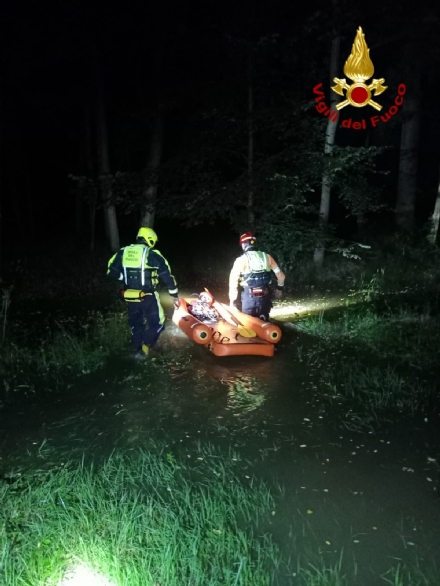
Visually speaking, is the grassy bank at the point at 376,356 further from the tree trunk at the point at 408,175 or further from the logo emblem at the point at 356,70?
the tree trunk at the point at 408,175

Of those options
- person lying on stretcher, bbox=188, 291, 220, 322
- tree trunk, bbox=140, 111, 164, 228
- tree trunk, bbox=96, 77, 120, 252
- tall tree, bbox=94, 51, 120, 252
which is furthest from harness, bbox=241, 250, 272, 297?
tree trunk, bbox=96, 77, 120, 252

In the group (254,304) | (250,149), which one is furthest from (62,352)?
(250,149)

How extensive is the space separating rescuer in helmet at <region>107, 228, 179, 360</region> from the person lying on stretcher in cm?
85

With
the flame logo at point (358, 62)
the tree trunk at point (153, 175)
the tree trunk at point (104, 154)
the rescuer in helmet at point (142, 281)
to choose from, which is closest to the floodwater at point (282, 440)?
the rescuer in helmet at point (142, 281)

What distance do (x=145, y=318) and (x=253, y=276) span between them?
1.84 m

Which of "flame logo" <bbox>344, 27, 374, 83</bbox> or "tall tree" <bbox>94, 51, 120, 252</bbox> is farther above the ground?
"flame logo" <bbox>344, 27, 374, 83</bbox>

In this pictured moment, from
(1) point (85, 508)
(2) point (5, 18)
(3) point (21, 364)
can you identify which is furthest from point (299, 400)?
(2) point (5, 18)

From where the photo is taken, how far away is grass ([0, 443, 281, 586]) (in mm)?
3350

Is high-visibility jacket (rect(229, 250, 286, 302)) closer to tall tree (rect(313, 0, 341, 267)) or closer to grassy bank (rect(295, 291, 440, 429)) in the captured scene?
grassy bank (rect(295, 291, 440, 429))

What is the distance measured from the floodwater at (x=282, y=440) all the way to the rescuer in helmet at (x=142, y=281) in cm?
39

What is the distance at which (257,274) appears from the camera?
838cm

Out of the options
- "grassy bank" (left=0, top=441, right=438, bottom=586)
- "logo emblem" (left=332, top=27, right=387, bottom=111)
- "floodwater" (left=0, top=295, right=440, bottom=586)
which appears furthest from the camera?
"logo emblem" (left=332, top=27, right=387, bottom=111)

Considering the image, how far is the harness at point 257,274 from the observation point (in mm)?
8336

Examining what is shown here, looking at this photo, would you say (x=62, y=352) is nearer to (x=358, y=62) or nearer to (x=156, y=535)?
(x=156, y=535)
